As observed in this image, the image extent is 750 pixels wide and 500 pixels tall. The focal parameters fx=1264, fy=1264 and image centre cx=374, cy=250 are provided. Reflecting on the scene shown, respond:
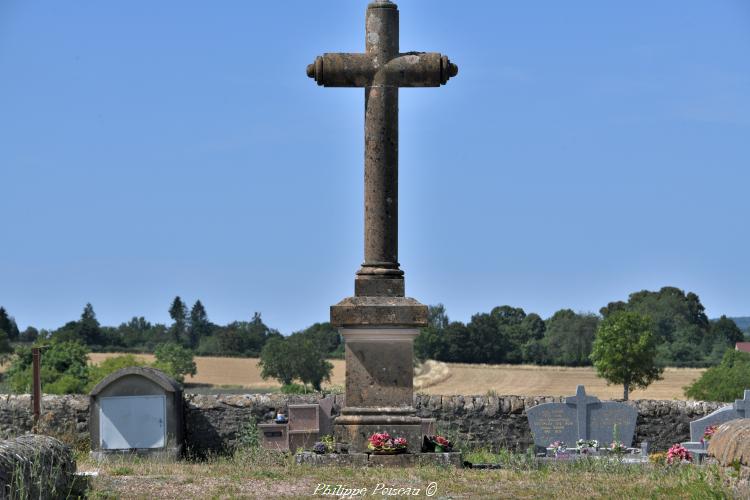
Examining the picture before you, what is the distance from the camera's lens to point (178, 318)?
5364 inches

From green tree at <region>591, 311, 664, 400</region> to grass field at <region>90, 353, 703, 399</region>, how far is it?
923mm

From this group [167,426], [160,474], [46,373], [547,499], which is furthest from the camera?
[46,373]

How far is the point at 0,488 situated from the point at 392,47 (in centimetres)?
774

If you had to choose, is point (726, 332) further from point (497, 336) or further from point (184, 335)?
point (184, 335)

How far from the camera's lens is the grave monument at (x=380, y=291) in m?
15.2

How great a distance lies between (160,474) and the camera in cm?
1450

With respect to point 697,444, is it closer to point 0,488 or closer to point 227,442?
point 227,442

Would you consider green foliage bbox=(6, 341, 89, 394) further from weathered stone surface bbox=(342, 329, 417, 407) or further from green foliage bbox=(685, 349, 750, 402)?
weathered stone surface bbox=(342, 329, 417, 407)

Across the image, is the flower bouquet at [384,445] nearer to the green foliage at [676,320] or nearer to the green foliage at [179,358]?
the green foliage at [179,358]

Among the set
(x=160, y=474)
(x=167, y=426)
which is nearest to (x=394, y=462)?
(x=160, y=474)

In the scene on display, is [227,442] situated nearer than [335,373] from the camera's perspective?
Yes

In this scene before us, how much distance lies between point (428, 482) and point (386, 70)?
17.2 ft

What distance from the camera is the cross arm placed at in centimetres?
1559

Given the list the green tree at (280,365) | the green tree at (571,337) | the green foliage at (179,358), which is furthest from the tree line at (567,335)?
the green foliage at (179,358)
